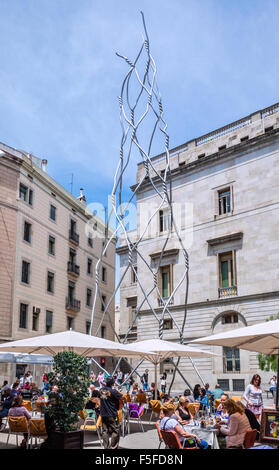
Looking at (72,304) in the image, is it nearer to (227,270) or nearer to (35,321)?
(35,321)

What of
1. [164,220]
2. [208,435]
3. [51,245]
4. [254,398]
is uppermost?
[164,220]

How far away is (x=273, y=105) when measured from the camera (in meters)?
25.6

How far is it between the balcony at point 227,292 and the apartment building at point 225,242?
2.1 inches

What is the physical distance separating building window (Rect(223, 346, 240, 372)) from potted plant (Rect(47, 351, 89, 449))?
17005 mm

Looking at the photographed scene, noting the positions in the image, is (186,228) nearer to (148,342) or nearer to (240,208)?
(240,208)

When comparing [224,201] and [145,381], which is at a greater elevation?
[224,201]

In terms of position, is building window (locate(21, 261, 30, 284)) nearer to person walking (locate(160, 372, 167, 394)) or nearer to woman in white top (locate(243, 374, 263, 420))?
person walking (locate(160, 372, 167, 394))

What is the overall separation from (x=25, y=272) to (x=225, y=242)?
1352cm

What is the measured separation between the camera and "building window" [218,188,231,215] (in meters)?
26.7

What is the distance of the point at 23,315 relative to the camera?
101ft

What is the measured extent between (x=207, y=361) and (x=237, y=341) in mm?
16100

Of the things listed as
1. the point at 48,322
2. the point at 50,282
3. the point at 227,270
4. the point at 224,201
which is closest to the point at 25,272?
the point at 50,282

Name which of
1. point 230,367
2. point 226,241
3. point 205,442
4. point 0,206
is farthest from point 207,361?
point 205,442

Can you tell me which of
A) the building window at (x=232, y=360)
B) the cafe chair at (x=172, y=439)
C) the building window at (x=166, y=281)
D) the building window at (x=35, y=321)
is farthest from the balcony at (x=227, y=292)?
the cafe chair at (x=172, y=439)
